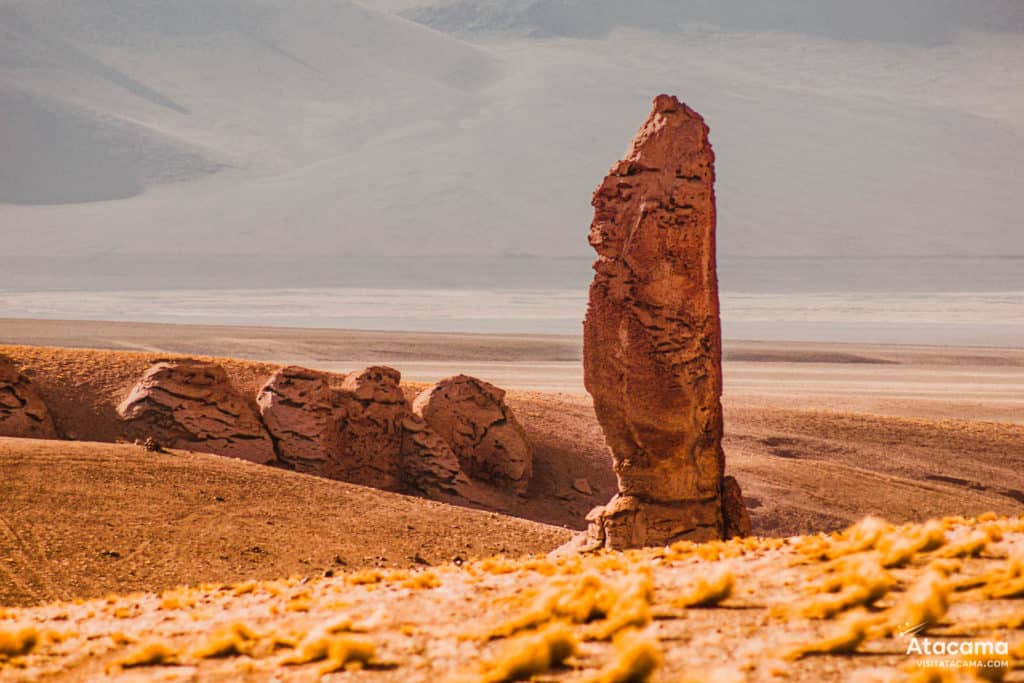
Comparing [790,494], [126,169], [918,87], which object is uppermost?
[918,87]

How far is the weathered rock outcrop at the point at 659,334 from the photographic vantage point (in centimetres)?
1406

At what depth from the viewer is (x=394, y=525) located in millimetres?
16422

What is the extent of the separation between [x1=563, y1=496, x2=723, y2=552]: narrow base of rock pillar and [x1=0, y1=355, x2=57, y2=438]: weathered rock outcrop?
9.57 m

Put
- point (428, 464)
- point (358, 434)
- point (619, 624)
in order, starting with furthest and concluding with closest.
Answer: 1. point (428, 464)
2. point (358, 434)
3. point (619, 624)

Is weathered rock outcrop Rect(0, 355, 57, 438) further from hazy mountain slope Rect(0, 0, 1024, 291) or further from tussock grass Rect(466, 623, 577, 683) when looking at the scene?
hazy mountain slope Rect(0, 0, 1024, 291)

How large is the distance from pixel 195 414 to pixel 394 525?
5.24 metres

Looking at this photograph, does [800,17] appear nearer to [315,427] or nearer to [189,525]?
[315,427]

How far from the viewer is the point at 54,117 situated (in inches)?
5655

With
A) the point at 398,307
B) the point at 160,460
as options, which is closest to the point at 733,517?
the point at 160,460

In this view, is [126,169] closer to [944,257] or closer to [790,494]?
[944,257]

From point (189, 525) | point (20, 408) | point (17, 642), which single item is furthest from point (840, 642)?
point (20, 408)

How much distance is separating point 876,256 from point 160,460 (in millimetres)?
119352

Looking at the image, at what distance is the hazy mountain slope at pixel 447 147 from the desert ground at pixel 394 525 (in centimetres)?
8796

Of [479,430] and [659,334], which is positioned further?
[479,430]
